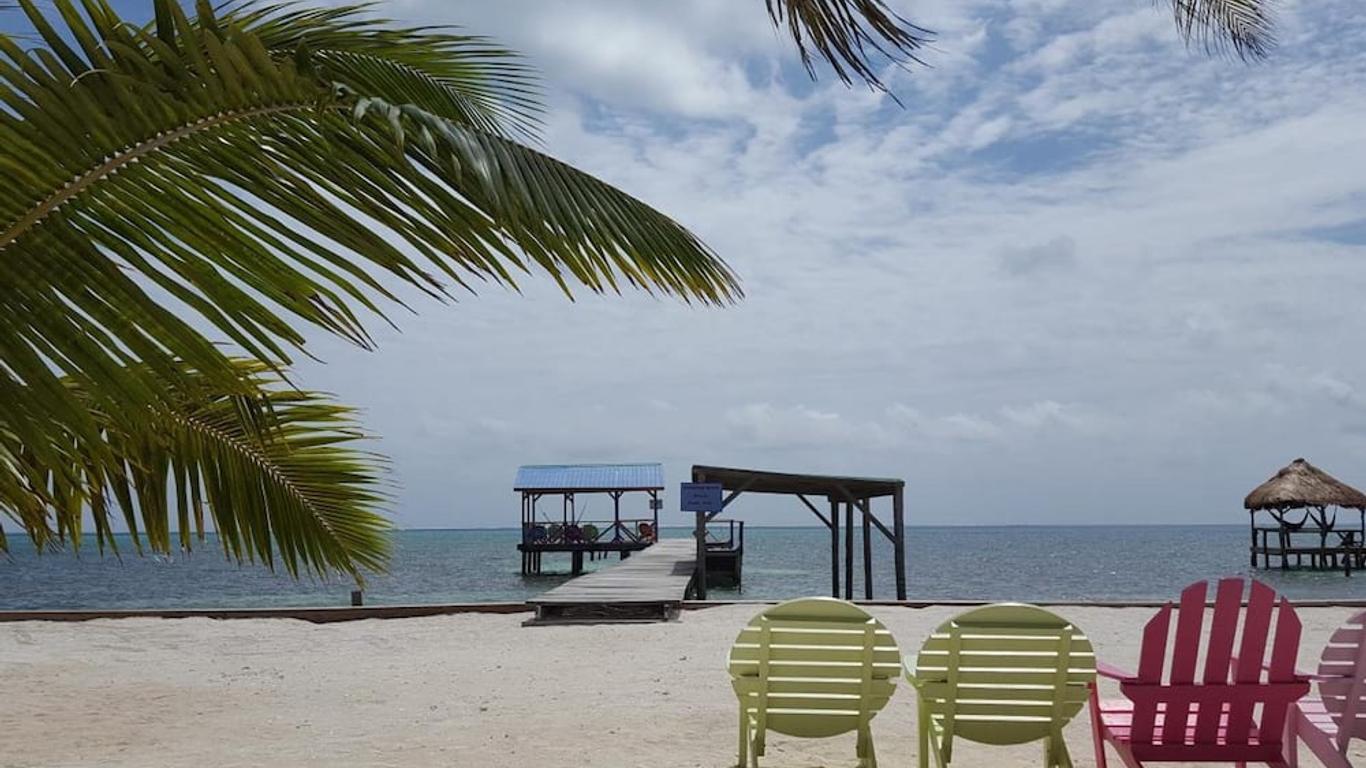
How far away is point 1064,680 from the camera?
4832 millimetres

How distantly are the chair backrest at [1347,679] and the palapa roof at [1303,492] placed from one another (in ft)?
122

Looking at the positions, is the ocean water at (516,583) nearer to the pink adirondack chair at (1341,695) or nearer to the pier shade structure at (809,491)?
the pier shade structure at (809,491)

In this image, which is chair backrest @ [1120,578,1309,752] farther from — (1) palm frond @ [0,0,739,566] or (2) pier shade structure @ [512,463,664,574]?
(2) pier shade structure @ [512,463,664,574]

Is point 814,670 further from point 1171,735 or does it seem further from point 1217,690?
point 1217,690

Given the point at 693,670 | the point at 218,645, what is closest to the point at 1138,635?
the point at 693,670

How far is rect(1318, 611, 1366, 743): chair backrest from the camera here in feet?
14.9

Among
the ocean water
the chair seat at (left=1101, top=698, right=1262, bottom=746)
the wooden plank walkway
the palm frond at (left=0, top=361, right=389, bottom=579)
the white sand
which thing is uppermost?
the palm frond at (left=0, top=361, right=389, bottom=579)

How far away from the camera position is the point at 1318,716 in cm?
468

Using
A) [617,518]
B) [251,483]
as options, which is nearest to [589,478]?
[617,518]

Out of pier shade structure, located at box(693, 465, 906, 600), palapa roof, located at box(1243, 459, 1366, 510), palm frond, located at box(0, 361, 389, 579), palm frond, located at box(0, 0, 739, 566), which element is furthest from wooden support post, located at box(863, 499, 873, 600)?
palm frond, located at box(0, 0, 739, 566)

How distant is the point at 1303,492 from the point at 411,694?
3688cm

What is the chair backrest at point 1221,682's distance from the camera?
169 inches

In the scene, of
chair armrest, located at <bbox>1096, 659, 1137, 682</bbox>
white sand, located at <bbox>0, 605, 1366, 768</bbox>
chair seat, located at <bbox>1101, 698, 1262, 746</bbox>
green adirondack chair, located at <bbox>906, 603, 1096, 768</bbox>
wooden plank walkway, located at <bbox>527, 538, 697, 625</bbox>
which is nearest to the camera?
chair armrest, located at <bbox>1096, 659, 1137, 682</bbox>

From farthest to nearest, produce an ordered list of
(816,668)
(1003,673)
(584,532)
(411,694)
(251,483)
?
(584,532), (411,694), (816,668), (1003,673), (251,483)
